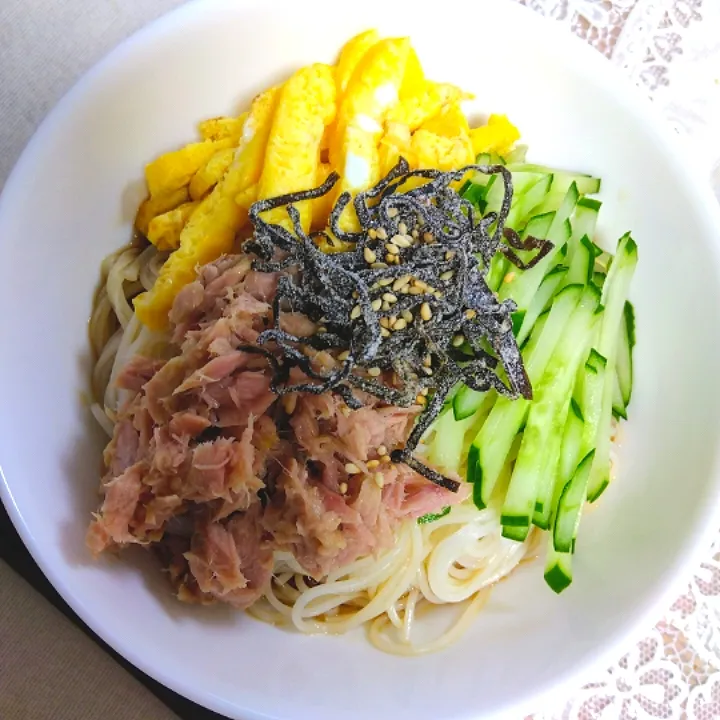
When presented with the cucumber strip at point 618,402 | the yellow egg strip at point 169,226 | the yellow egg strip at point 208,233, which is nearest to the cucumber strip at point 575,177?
the cucumber strip at point 618,402

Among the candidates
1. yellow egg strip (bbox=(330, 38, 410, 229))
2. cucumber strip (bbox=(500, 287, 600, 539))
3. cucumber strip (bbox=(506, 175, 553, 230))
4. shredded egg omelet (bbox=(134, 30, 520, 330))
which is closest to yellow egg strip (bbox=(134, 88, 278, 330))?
shredded egg omelet (bbox=(134, 30, 520, 330))

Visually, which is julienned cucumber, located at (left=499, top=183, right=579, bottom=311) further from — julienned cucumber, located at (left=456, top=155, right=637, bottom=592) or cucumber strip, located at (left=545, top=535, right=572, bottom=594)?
cucumber strip, located at (left=545, top=535, right=572, bottom=594)

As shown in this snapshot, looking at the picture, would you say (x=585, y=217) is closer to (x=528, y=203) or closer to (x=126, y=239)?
(x=528, y=203)

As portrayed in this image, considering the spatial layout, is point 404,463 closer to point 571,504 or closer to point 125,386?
point 571,504

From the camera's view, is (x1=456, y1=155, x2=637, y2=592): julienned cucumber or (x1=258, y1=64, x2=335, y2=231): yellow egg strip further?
(x1=258, y1=64, x2=335, y2=231): yellow egg strip

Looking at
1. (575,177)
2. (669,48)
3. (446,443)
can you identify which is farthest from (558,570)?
(669,48)

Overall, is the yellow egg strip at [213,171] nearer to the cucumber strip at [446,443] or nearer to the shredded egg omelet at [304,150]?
the shredded egg omelet at [304,150]
